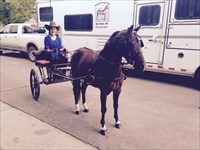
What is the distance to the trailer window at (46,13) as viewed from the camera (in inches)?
396

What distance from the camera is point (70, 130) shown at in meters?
3.86

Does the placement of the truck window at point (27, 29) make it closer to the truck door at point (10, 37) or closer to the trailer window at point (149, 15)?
the truck door at point (10, 37)

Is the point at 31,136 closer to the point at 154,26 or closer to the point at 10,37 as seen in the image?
the point at 154,26

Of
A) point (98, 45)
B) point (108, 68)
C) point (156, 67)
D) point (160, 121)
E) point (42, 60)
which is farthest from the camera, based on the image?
point (98, 45)

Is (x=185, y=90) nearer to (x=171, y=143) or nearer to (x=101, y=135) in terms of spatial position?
(x=171, y=143)

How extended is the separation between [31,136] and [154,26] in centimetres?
525

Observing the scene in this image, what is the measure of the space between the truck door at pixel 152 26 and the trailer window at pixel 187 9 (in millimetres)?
493

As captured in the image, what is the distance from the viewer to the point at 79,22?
8945 mm

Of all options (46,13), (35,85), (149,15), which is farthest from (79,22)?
(35,85)

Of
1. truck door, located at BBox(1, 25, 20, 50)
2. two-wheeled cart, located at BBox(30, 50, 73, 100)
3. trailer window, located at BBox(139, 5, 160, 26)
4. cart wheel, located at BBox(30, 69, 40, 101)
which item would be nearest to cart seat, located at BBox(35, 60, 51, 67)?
two-wheeled cart, located at BBox(30, 50, 73, 100)

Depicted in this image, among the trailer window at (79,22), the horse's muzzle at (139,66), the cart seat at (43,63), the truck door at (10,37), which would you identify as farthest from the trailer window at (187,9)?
the truck door at (10,37)

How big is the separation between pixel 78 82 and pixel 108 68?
1.24 meters

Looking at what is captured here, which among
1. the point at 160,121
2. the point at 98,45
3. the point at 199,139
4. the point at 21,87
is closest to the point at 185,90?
the point at 160,121

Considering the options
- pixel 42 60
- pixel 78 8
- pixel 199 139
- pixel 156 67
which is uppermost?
pixel 78 8
